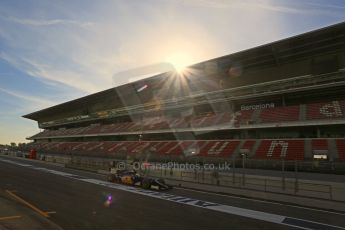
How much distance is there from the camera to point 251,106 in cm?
5325

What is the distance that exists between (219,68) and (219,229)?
4369 cm

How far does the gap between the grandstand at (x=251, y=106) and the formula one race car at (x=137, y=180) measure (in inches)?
519

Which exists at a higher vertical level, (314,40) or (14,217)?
(314,40)

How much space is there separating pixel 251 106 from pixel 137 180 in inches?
1251

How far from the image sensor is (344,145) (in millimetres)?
35281

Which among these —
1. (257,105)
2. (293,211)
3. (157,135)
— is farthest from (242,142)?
(293,211)

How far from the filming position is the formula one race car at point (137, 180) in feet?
77.9

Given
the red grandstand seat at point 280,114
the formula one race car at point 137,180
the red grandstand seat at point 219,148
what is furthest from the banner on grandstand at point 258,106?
the formula one race car at point 137,180

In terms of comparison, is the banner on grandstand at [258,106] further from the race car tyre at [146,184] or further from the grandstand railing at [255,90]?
the race car tyre at [146,184]

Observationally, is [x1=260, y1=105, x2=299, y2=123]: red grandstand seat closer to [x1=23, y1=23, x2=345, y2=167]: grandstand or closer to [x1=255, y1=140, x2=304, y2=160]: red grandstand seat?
[x1=23, y1=23, x2=345, y2=167]: grandstand

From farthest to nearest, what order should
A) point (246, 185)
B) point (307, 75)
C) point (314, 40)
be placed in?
point (307, 75)
point (314, 40)
point (246, 185)

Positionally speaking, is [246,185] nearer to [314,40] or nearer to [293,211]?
[293,211]

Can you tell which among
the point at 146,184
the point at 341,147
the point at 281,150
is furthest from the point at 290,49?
the point at 146,184

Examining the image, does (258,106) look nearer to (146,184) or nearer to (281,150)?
(281,150)
